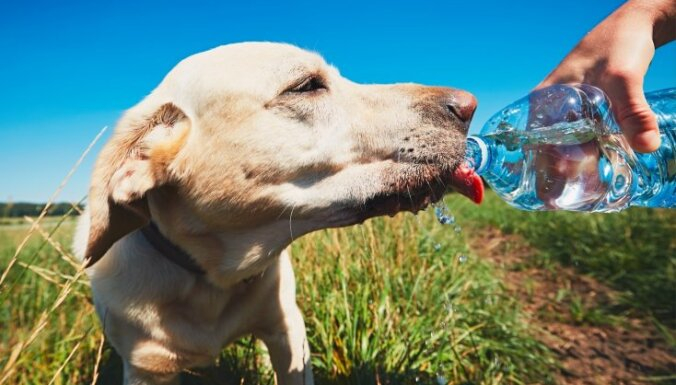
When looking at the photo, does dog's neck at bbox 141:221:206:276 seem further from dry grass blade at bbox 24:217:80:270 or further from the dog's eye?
the dog's eye

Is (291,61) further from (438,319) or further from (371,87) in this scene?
(438,319)

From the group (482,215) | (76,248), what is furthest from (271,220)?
(482,215)

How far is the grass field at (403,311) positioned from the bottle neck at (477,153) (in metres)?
1.01

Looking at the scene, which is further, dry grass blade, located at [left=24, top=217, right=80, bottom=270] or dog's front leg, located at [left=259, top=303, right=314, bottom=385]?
dog's front leg, located at [left=259, top=303, right=314, bottom=385]

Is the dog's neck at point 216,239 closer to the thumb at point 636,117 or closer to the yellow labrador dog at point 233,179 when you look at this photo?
the yellow labrador dog at point 233,179

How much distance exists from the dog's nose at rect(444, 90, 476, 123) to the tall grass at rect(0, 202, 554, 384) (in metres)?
1.26

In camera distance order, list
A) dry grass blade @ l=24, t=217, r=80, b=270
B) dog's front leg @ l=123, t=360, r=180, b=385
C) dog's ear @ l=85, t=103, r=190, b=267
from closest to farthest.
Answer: dry grass blade @ l=24, t=217, r=80, b=270, dog's ear @ l=85, t=103, r=190, b=267, dog's front leg @ l=123, t=360, r=180, b=385

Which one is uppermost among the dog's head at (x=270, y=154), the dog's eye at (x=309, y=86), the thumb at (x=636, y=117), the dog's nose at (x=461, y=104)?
the thumb at (x=636, y=117)

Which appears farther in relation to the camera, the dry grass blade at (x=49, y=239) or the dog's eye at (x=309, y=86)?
the dog's eye at (x=309, y=86)

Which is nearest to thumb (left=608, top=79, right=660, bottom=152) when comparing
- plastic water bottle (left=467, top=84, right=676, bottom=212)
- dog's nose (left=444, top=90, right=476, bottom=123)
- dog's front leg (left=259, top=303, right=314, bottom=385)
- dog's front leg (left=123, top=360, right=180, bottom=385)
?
plastic water bottle (left=467, top=84, right=676, bottom=212)

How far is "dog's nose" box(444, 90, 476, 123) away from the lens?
186 cm

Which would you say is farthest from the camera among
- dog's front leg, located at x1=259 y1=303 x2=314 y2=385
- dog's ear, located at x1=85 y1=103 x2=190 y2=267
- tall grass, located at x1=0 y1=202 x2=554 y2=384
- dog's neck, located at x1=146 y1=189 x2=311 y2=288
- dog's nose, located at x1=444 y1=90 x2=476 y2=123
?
tall grass, located at x1=0 y1=202 x2=554 y2=384

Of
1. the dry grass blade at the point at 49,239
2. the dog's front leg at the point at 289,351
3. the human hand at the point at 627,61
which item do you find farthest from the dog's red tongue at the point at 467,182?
the dry grass blade at the point at 49,239

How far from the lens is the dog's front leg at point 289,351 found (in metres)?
2.23
